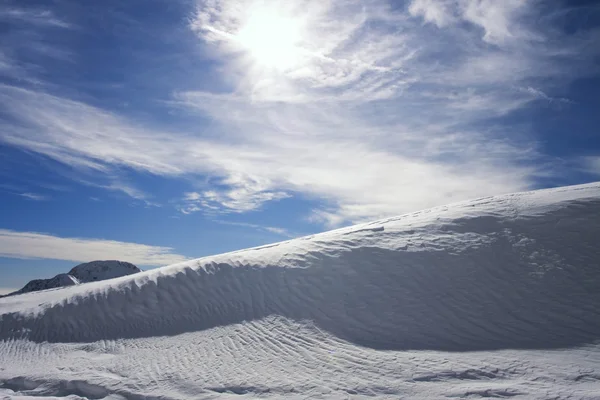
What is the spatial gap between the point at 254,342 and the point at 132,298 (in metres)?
5.88

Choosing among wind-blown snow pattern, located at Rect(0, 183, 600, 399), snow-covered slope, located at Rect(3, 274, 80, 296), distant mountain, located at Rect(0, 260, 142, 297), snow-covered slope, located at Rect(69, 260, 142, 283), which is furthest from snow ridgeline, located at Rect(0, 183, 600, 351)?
snow-covered slope, located at Rect(69, 260, 142, 283)

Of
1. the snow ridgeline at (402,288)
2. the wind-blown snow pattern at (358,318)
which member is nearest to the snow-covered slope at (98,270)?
the wind-blown snow pattern at (358,318)

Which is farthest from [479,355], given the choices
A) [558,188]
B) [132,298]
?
[558,188]

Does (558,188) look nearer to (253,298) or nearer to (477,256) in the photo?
(477,256)

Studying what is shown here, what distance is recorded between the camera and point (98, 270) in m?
70.8

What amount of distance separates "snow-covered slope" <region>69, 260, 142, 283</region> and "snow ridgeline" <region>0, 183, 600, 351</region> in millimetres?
56092

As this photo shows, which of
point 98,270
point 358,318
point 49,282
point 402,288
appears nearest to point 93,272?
point 98,270

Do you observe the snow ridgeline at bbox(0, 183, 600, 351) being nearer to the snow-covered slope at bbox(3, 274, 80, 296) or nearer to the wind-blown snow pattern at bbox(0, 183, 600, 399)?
the wind-blown snow pattern at bbox(0, 183, 600, 399)

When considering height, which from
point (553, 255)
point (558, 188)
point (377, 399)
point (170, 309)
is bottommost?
point (377, 399)

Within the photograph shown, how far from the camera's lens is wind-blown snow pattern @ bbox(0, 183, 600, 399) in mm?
8320

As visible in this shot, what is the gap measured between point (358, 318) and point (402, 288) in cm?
182

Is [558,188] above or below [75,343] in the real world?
above

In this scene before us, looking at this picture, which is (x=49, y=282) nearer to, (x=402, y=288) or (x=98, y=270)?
(x=98, y=270)

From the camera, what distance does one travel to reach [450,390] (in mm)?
7336
